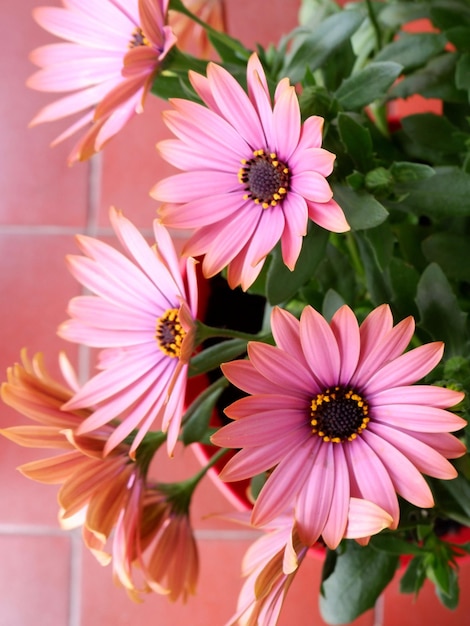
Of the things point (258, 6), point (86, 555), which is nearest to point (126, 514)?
point (86, 555)

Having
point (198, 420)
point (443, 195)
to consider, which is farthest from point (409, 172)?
point (198, 420)

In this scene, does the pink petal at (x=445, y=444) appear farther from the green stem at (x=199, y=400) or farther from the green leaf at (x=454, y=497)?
the green stem at (x=199, y=400)

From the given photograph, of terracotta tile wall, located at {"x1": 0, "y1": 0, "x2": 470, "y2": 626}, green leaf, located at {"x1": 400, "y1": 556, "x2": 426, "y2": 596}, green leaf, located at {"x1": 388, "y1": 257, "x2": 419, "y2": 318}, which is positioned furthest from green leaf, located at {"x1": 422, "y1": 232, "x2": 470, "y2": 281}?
terracotta tile wall, located at {"x1": 0, "y1": 0, "x2": 470, "y2": 626}

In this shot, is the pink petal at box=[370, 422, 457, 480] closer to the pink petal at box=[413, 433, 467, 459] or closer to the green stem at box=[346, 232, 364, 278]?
the pink petal at box=[413, 433, 467, 459]

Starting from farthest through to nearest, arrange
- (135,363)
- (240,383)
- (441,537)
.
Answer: (441,537) → (135,363) → (240,383)

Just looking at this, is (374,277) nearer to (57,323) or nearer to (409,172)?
(409,172)

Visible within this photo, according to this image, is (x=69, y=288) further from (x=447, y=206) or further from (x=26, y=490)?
(x=447, y=206)
